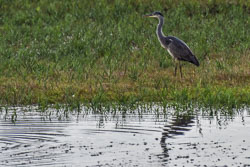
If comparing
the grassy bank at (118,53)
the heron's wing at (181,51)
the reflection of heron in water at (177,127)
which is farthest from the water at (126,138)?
the heron's wing at (181,51)

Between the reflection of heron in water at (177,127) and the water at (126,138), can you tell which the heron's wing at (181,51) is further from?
the reflection of heron in water at (177,127)

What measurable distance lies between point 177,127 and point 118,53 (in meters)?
10.2

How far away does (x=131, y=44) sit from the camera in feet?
77.9

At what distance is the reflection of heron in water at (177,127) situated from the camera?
36.3 feet

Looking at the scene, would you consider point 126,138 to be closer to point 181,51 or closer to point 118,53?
point 181,51

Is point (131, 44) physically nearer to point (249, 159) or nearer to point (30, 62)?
point (30, 62)

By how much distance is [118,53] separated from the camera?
21938mm

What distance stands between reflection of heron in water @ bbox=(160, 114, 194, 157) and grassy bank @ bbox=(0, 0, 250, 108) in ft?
4.64

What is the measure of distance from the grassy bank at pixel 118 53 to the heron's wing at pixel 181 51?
48 centimetres

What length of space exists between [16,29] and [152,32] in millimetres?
5339

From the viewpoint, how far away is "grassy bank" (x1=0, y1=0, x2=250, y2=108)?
51.6 feet

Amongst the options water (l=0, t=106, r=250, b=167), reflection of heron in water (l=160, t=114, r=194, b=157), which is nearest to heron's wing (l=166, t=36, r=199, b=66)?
water (l=0, t=106, r=250, b=167)

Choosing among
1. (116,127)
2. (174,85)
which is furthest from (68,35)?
(116,127)

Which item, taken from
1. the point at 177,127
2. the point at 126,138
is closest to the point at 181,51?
the point at 177,127
